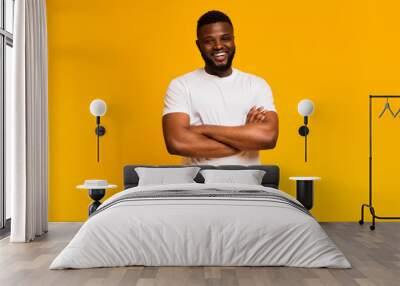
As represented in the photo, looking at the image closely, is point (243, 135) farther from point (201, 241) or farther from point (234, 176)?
point (201, 241)

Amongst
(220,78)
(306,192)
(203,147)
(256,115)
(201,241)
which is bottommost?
(201,241)

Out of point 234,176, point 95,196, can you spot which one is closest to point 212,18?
point 234,176

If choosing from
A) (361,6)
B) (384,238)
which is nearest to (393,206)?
(384,238)

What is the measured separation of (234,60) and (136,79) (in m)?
1.30

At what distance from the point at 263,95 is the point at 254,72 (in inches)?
13.1

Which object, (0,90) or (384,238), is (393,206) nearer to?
(384,238)

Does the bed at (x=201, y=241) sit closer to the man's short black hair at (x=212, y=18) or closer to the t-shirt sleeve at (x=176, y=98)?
the t-shirt sleeve at (x=176, y=98)

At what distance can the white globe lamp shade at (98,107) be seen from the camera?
709 cm

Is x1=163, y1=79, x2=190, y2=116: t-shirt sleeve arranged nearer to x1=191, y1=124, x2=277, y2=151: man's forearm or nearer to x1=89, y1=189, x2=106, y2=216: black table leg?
x1=191, y1=124, x2=277, y2=151: man's forearm

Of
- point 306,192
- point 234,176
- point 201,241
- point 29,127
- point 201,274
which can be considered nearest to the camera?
point 201,274

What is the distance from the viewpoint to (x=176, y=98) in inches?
284

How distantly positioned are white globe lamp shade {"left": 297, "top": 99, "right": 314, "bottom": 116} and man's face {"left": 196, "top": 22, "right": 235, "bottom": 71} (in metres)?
1.05

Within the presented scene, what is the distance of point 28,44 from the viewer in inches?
245

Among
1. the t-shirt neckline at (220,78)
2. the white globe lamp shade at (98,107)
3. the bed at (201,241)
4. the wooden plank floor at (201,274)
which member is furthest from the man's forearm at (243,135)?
the bed at (201,241)
